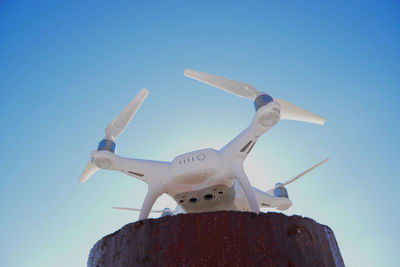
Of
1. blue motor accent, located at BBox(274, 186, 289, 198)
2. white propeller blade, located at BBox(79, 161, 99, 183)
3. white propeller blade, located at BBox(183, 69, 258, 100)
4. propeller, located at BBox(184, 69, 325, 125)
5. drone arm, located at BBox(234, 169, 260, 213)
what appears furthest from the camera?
blue motor accent, located at BBox(274, 186, 289, 198)

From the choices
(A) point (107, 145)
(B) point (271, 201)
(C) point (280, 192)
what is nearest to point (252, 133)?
(A) point (107, 145)

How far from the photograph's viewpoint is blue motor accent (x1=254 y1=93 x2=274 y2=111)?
19.3 feet

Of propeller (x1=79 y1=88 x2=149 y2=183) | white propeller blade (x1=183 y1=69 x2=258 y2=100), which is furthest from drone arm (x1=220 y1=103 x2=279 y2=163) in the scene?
propeller (x1=79 y1=88 x2=149 y2=183)

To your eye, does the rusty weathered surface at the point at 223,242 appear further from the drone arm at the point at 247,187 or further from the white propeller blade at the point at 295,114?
the white propeller blade at the point at 295,114

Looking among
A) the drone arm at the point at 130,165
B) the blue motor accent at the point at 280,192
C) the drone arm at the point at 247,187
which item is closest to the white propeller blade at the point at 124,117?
the drone arm at the point at 130,165

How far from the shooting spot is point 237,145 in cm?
612

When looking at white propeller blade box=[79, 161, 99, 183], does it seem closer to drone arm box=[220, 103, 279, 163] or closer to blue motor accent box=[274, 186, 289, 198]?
drone arm box=[220, 103, 279, 163]

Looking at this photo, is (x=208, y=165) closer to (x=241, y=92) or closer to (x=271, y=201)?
(x=241, y=92)

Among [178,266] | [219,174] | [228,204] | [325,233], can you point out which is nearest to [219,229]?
[178,266]

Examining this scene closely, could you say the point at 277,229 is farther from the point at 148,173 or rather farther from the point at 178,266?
the point at 148,173

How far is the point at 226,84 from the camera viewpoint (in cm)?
702

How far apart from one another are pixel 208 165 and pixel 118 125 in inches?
109

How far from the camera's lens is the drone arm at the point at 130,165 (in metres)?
6.35

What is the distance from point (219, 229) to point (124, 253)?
1.96ft
